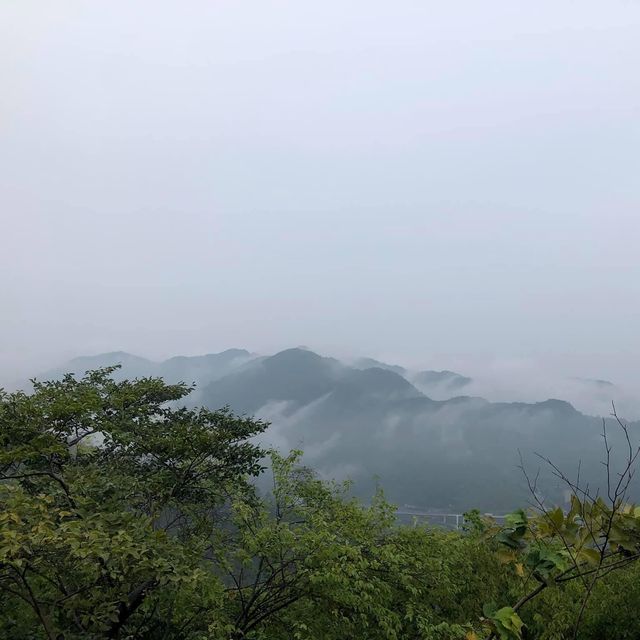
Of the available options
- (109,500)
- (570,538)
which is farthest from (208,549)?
(570,538)

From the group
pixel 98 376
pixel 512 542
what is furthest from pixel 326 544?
pixel 98 376

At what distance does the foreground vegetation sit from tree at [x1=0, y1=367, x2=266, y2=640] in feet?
0.12

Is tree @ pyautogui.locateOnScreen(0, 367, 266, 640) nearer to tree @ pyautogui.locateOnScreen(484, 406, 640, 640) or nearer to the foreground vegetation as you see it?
the foreground vegetation

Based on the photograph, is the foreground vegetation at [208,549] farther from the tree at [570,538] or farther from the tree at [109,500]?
the tree at [570,538]

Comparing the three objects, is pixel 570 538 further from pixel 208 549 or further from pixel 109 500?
pixel 208 549

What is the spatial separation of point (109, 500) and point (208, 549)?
3006 mm

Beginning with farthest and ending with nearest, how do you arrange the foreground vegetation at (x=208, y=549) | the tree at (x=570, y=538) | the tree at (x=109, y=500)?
the foreground vegetation at (x=208, y=549) → the tree at (x=109, y=500) → the tree at (x=570, y=538)

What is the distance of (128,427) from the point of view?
424 inches

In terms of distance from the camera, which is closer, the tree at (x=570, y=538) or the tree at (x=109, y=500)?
the tree at (x=570, y=538)

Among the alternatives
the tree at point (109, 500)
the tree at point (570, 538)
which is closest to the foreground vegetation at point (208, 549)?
the tree at point (109, 500)

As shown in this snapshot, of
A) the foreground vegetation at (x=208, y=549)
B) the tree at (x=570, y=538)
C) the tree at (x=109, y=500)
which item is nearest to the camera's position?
the tree at (x=570, y=538)

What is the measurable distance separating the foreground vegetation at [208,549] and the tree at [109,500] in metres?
0.04

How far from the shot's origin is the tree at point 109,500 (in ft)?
17.9

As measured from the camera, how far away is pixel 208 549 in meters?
9.65
